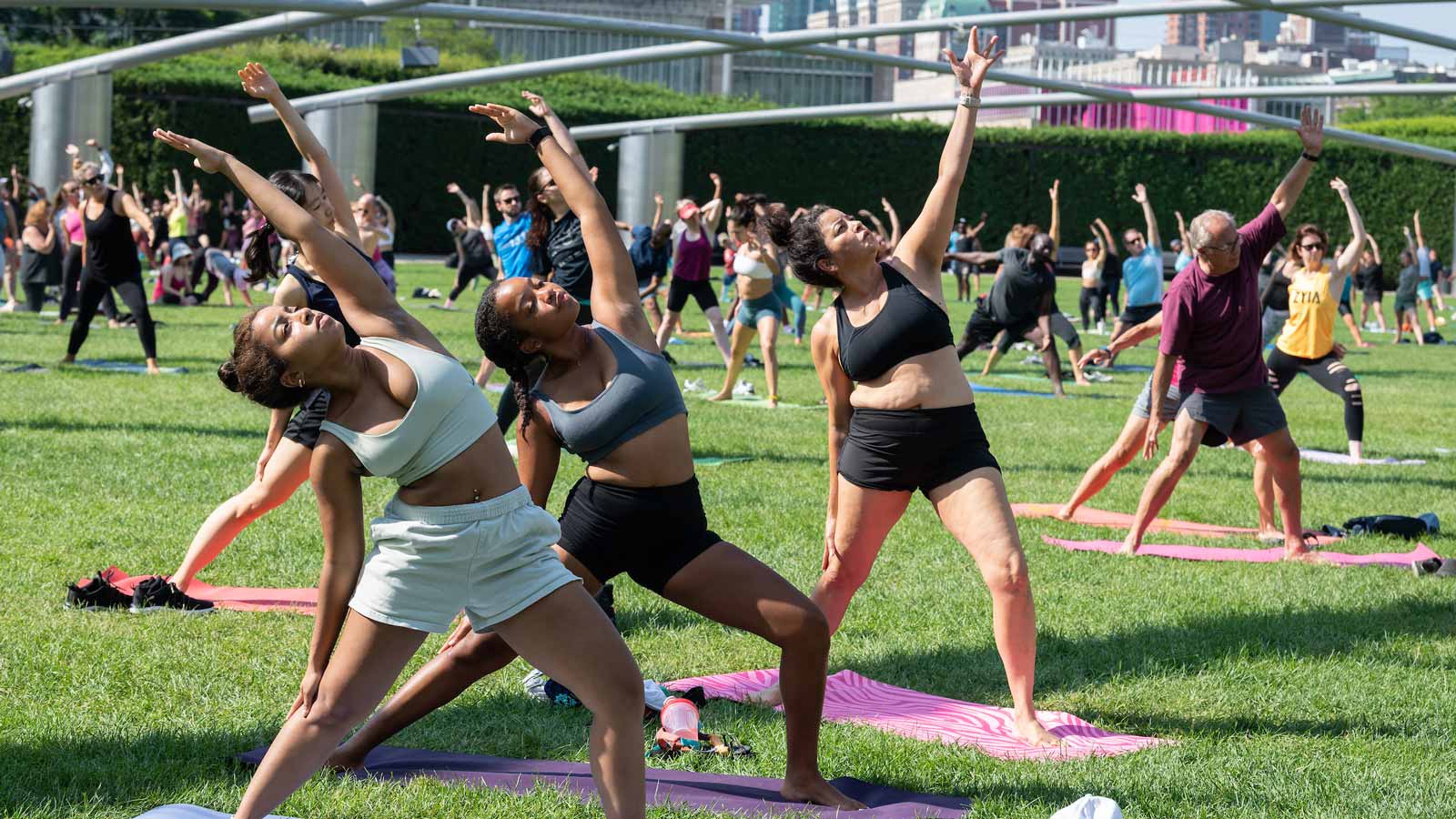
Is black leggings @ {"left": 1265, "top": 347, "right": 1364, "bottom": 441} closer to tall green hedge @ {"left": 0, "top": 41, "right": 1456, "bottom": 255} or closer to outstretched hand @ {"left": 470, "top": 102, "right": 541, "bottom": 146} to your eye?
outstretched hand @ {"left": 470, "top": 102, "right": 541, "bottom": 146}

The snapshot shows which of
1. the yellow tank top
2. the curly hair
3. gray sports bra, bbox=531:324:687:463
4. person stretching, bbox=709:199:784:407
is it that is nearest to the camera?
the curly hair

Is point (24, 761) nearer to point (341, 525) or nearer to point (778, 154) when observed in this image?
point (341, 525)

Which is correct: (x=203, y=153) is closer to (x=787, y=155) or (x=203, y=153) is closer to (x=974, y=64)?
(x=974, y=64)

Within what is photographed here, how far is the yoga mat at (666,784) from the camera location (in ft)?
14.9

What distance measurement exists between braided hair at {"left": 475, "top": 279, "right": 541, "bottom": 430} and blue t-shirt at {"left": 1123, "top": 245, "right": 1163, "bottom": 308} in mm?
17002

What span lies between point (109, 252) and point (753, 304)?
228 inches

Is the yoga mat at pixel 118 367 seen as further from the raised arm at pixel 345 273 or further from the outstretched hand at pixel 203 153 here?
the raised arm at pixel 345 273

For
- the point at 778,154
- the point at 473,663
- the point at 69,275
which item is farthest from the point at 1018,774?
the point at 778,154

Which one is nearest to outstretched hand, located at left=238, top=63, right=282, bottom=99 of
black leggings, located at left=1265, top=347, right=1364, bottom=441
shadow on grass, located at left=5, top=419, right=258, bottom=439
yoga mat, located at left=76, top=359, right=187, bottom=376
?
shadow on grass, located at left=5, top=419, right=258, bottom=439

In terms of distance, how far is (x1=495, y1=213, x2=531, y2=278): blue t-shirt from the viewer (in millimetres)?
11336

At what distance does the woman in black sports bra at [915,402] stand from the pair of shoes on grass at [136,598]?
9.50 ft

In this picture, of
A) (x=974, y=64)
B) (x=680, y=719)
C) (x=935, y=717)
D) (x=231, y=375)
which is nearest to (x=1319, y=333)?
(x=974, y=64)

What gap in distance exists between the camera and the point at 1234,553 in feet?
28.8

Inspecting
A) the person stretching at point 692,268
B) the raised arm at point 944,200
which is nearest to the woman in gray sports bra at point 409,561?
the raised arm at point 944,200
